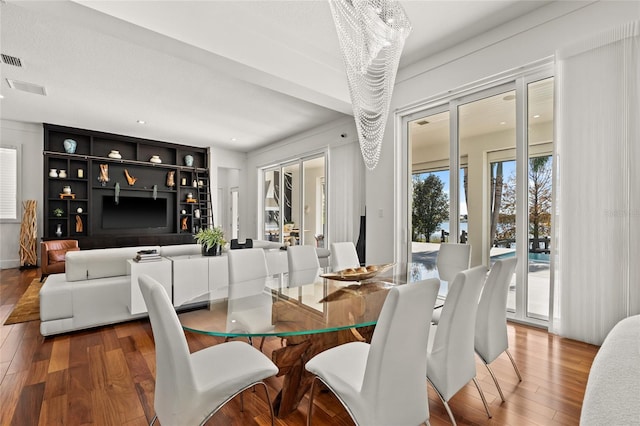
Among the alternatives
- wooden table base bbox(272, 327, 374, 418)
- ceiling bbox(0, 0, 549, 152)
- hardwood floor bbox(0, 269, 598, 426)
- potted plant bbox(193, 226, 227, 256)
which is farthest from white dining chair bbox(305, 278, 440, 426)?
ceiling bbox(0, 0, 549, 152)

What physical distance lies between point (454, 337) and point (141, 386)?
80.2 inches

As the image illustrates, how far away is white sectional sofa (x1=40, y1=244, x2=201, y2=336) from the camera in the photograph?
2951 mm

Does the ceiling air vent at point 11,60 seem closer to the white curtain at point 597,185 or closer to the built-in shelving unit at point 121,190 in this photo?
the built-in shelving unit at point 121,190

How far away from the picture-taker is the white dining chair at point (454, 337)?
143cm

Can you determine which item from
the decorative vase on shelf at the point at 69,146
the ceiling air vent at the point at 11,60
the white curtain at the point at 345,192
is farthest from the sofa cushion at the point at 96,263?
the decorative vase on shelf at the point at 69,146

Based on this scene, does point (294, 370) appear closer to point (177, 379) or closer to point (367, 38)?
point (177, 379)

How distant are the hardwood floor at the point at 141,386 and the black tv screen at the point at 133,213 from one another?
4.65 metres

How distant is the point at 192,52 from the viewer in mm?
2994

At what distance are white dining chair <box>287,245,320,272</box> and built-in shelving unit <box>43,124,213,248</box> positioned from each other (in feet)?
18.7

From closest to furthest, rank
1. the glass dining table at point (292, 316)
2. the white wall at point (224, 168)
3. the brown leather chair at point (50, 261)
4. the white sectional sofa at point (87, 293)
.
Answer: the glass dining table at point (292, 316) < the white sectional sofa at point (87, 293) < the brown leather chair at point (50, 261) < the white wall at point (224, 168)

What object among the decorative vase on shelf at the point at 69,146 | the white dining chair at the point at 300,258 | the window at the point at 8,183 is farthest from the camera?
the decorative vase on shelf at the point at 69,146

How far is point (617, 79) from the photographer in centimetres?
258

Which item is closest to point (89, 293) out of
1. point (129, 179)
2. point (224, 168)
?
point (129, 179)

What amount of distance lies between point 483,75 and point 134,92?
482 centimetres
